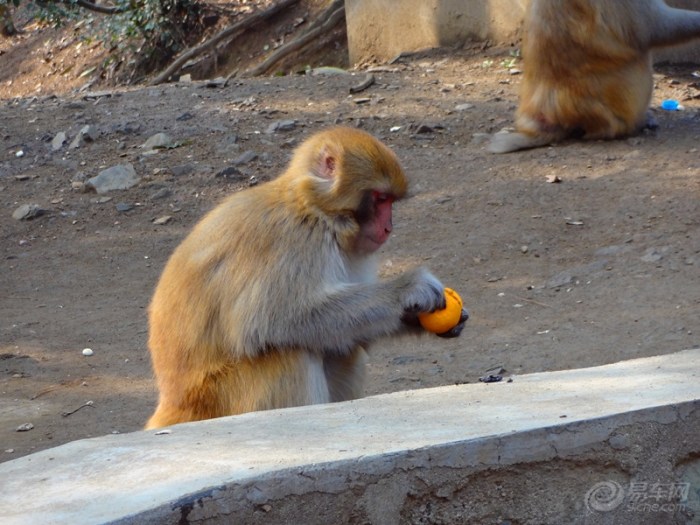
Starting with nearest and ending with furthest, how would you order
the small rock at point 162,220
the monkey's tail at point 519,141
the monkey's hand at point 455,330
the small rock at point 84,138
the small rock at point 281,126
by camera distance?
1. the monkey's hand at point 455,330
2. the small rock at point 162,220
3. the monkey's tail at point 519,141
4. the small rock at point 281,126
5. the small rock at point 84,138

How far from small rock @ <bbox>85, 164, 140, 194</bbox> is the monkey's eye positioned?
15.2 feet

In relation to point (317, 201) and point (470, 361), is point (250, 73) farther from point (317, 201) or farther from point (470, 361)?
point (317, 201)

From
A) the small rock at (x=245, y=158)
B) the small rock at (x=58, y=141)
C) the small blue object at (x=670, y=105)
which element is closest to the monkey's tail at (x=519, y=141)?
the small blue object at (x=670, y=105)

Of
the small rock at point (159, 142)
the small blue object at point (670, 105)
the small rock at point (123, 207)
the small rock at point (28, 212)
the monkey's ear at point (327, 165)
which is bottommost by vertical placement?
the small rock at point (123, 207)

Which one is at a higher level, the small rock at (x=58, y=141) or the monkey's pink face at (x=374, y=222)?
the monkey's pink face at (x=374, y=222)

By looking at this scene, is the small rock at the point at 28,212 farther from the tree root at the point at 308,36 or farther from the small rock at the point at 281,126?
the tree root at the point at 308,36

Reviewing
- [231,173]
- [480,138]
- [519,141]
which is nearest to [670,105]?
[519,141]

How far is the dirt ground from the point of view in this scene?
549 cm

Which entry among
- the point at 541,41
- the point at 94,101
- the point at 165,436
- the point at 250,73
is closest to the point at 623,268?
the point at 541,41

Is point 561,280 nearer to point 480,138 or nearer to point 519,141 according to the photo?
point 519,141

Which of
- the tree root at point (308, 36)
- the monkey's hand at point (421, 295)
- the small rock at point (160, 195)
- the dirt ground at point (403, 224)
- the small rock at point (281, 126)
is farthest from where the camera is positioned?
the tree root at point (308, 36)

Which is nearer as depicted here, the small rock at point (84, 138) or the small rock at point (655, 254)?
the small rock at point (655, 254)

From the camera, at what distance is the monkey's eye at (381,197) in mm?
3992

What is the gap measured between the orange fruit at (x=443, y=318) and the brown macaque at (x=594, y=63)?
401cm
